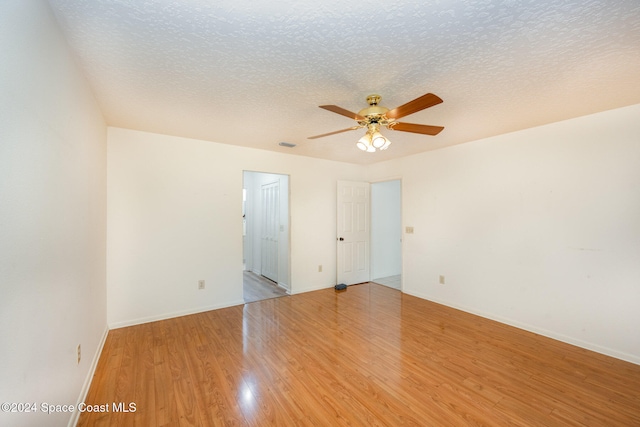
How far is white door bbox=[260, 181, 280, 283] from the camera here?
5.21 metres

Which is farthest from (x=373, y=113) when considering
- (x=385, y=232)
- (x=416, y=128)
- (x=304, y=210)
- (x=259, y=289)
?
(x=385, y=232)

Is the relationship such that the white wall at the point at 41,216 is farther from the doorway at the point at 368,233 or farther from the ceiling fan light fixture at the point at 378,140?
the doorway at the point at 368,233

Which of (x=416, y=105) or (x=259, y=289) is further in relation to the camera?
(x=259, y=289)

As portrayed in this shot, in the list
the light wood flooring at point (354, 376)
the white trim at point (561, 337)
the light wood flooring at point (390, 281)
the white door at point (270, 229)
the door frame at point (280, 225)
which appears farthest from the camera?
the white door at point (270, 229)

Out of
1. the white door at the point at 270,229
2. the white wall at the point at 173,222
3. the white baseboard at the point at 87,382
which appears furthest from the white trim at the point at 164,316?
the white door at the point at 270,229

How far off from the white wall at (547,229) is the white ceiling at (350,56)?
42 cm

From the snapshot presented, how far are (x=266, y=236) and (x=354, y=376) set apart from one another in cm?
383

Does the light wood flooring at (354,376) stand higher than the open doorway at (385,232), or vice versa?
the open doorway at (385,232)

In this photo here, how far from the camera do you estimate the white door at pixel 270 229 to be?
5213mm

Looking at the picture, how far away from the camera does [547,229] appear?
3.01 m

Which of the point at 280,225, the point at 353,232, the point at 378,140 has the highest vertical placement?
the point at 378,140

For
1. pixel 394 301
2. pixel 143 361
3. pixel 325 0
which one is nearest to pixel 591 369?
pixel 394 301

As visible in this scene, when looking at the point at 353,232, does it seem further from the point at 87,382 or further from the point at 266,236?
the point at 87,382

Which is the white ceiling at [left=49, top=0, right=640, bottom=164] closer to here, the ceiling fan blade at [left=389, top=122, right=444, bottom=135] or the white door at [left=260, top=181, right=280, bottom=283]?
the ceiling fan blade at [left=389, top=122, right=444, bottom=135]
